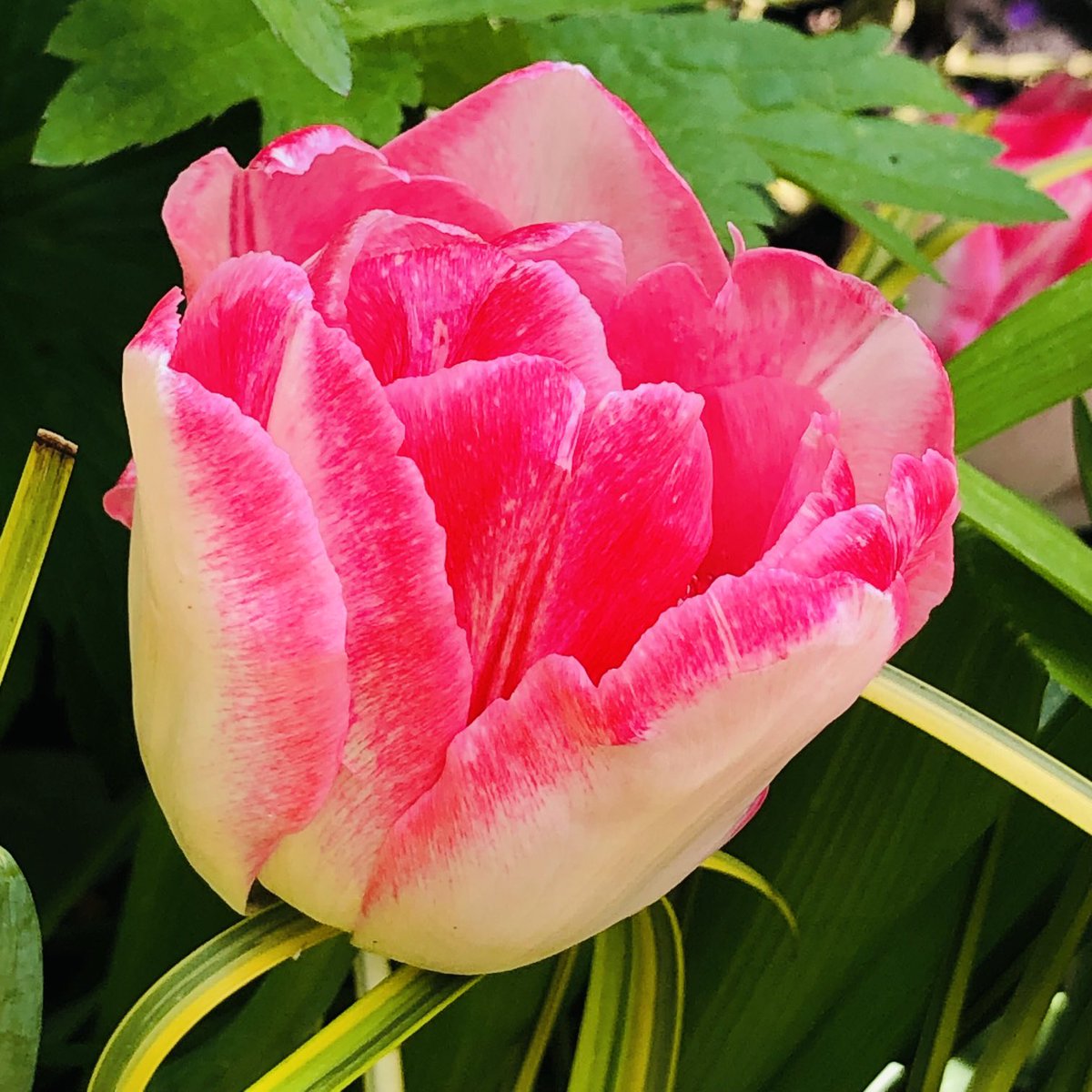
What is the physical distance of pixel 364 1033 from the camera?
20cm

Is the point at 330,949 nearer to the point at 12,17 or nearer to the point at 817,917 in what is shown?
Result: the point at 817,917

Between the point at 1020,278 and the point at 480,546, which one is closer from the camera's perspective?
the point at 480,546

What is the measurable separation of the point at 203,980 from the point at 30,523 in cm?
8

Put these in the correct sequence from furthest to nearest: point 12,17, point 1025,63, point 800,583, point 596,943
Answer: point 1025,63, point 12,17, point 596,943, point 800,583

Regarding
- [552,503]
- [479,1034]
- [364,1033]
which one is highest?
[552,503]

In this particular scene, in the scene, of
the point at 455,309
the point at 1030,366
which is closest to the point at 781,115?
the point at 1030,366

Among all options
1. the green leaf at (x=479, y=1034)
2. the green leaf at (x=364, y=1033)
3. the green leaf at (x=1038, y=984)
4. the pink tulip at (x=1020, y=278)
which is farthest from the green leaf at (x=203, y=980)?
the pink tulip at (x=1020, y=278)

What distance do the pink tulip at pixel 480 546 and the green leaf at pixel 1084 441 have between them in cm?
17

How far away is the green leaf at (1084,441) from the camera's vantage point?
33 cm

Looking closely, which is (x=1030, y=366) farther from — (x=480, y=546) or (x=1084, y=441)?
(x=480, y=546)

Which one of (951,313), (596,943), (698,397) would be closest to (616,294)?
(698,397)

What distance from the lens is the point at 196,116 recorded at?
0.27 m

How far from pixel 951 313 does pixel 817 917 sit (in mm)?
261

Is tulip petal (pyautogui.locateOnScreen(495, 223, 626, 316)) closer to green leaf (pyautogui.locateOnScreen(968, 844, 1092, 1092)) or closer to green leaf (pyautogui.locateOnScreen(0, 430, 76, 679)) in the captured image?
green leaf (pyautogui.locateOnScreen(0, 430, 76, 679))
